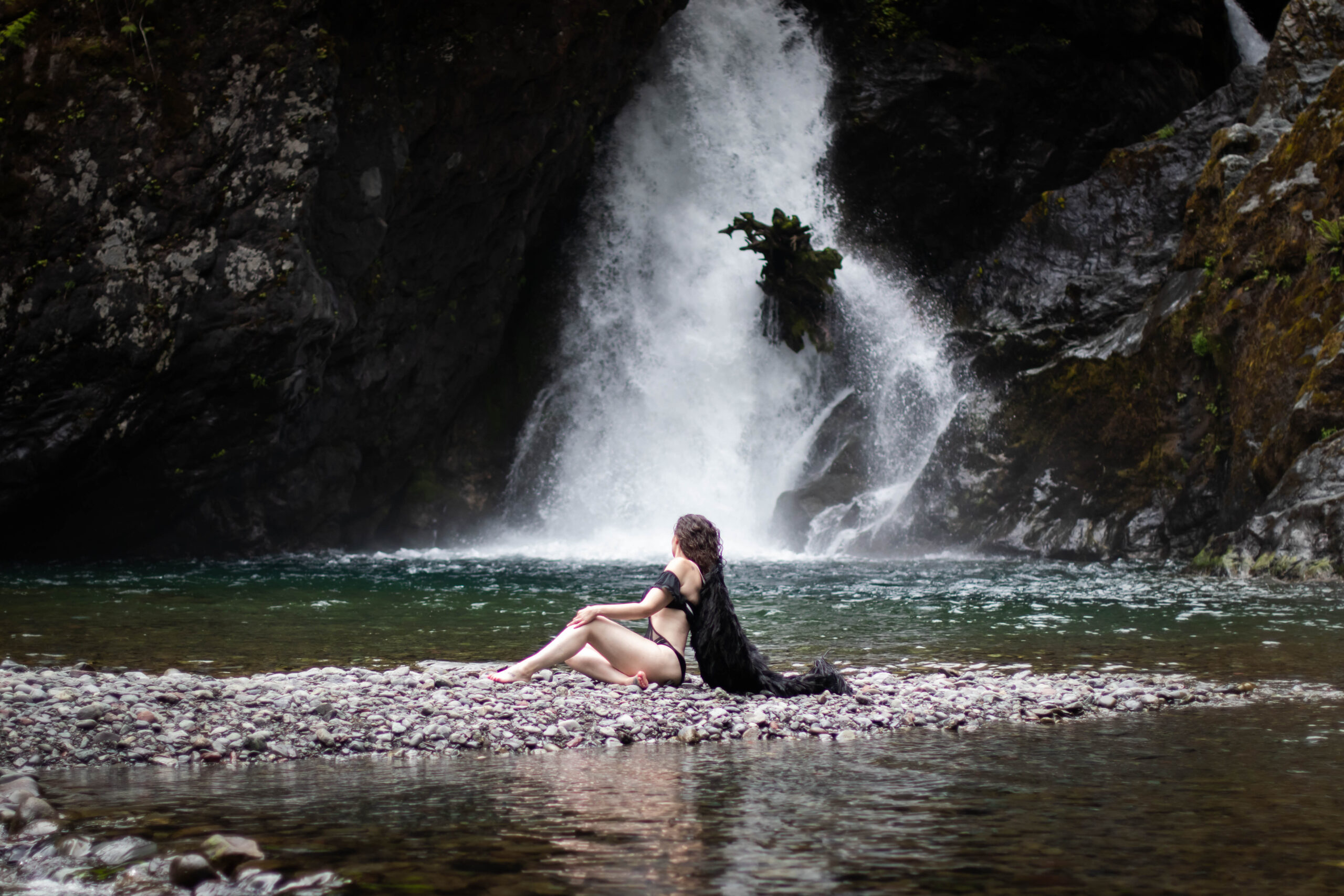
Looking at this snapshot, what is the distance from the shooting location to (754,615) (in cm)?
1305

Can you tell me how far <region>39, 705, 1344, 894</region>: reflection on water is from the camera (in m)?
3.80

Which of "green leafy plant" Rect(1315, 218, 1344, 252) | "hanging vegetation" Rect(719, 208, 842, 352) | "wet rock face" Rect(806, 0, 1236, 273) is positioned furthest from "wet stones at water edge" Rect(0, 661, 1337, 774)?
"wet rock face" Rect(806, 0, 1236, 273)

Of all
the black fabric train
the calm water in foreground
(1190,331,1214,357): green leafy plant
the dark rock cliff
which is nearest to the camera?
the calm water in foreground

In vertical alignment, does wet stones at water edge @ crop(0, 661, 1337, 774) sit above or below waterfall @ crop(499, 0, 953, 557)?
below

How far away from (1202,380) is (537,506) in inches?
635

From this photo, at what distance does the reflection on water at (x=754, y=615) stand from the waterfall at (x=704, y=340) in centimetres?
739

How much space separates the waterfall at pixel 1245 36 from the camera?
31312 millimetres

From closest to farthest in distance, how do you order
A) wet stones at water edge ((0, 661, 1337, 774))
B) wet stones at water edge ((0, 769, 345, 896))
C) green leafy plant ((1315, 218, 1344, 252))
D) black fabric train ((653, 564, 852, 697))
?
wet stones at water edge ((0, 769, 345, 896)) → wet stones at water edge ((0, 661, 1337, 774)) → black fabric train ((653, 564, 852, 697)) → green leafy plant ((1315, 218, 1344, 252))

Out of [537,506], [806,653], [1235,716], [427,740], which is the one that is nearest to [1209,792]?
[1235,716]

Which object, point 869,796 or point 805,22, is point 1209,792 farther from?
point 805,22

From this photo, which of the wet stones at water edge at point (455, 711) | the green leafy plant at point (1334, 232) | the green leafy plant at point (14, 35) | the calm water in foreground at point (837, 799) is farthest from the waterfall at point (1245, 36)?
the green leafy plant at point (14, 35)

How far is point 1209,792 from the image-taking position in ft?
16.0

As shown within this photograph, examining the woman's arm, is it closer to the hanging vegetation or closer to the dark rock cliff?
the dark rock cliff

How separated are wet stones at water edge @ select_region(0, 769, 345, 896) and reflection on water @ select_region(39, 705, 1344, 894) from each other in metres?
0.14
